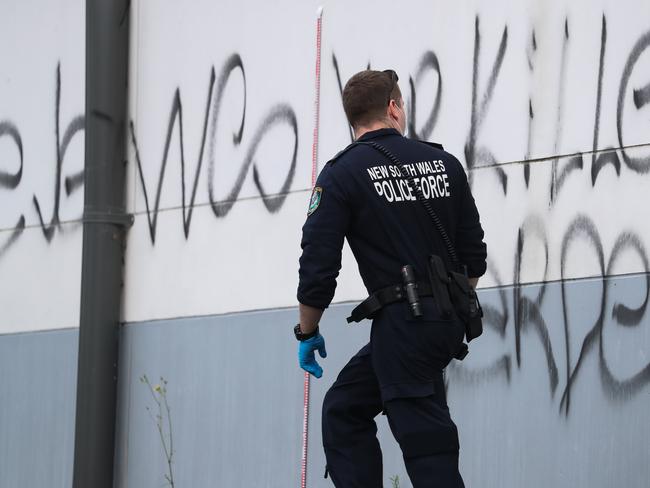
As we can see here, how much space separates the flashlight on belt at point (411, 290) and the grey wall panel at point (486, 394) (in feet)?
3.86

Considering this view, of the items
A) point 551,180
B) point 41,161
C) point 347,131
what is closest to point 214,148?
point 347,131

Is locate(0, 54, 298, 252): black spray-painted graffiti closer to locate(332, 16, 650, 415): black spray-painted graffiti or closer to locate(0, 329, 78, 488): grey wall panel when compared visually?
locate(0, 329, 78, 488): grey wall panel

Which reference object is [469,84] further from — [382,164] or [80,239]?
[80,239]

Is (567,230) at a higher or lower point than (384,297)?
higher

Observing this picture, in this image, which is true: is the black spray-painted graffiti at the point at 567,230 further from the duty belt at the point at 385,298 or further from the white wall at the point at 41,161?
the white wall at the point at 41,161

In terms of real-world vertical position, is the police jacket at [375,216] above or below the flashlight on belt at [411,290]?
above

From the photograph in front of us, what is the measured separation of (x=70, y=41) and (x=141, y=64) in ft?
2.02

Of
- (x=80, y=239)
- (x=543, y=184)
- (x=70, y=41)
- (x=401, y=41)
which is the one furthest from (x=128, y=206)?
(x=543, y=184)

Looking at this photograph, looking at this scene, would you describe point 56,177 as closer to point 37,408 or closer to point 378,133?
point 37,408

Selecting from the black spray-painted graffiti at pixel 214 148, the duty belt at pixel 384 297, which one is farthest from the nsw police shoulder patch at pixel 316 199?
the black spray-painted graffiti at pixel 214 148

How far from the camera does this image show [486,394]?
5895 millimetres

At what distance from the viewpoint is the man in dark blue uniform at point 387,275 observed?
4676mm

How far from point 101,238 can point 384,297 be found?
3123mm

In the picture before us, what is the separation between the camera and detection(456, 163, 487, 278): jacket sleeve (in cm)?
491
